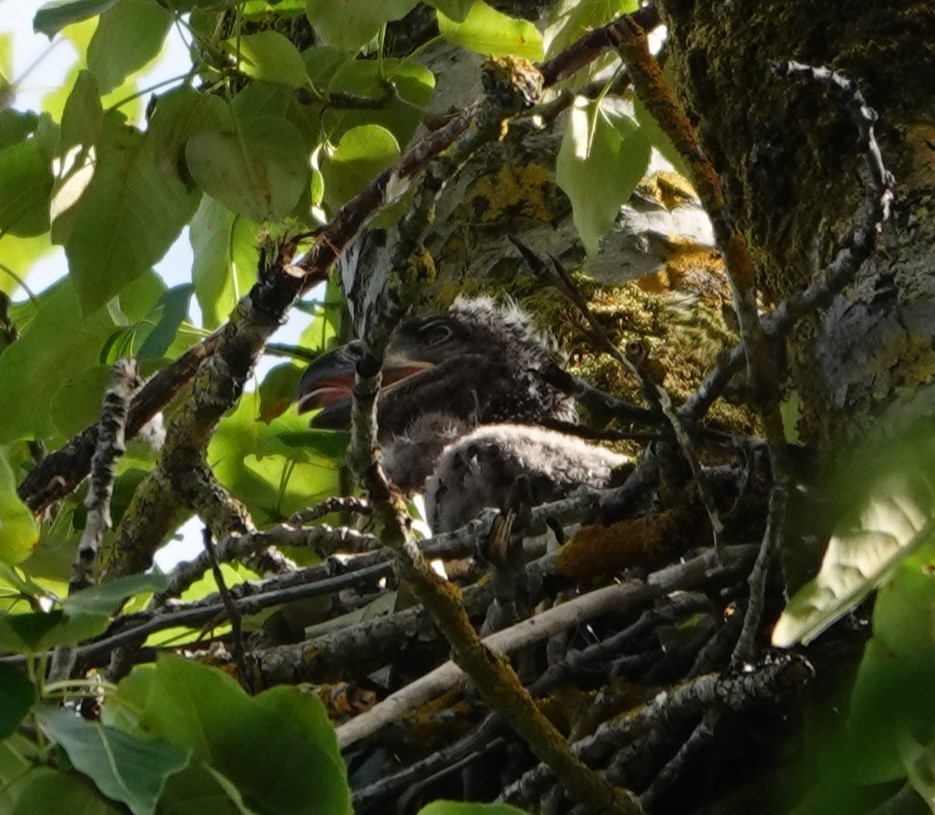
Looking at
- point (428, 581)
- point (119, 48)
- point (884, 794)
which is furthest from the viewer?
point (119, 48)

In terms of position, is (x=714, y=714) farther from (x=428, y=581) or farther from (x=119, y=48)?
(x=119, y=48)

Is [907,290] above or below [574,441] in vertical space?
below

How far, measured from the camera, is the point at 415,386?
110 inches

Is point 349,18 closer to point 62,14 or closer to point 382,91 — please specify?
point 62,14

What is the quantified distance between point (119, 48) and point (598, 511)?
72 cm

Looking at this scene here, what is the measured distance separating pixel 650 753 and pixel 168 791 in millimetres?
468

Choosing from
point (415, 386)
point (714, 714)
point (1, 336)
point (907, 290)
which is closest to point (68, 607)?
point (714, 714)

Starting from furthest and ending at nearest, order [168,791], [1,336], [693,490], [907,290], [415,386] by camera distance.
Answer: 1. [415,386]
2. [1,336]
3. [693,490]
4. [907,290]
5. [168,791]

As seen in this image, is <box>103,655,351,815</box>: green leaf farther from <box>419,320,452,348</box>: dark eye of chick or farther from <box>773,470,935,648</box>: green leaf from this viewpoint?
<box>419,320,452,348</box>: dark eye of chick

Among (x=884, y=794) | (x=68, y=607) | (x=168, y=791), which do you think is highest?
(x=68, y=607)

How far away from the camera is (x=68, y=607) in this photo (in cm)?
93

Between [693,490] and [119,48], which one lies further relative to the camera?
[119,48]

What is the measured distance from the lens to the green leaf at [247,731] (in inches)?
35.1

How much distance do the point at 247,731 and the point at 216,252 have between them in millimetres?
1425
